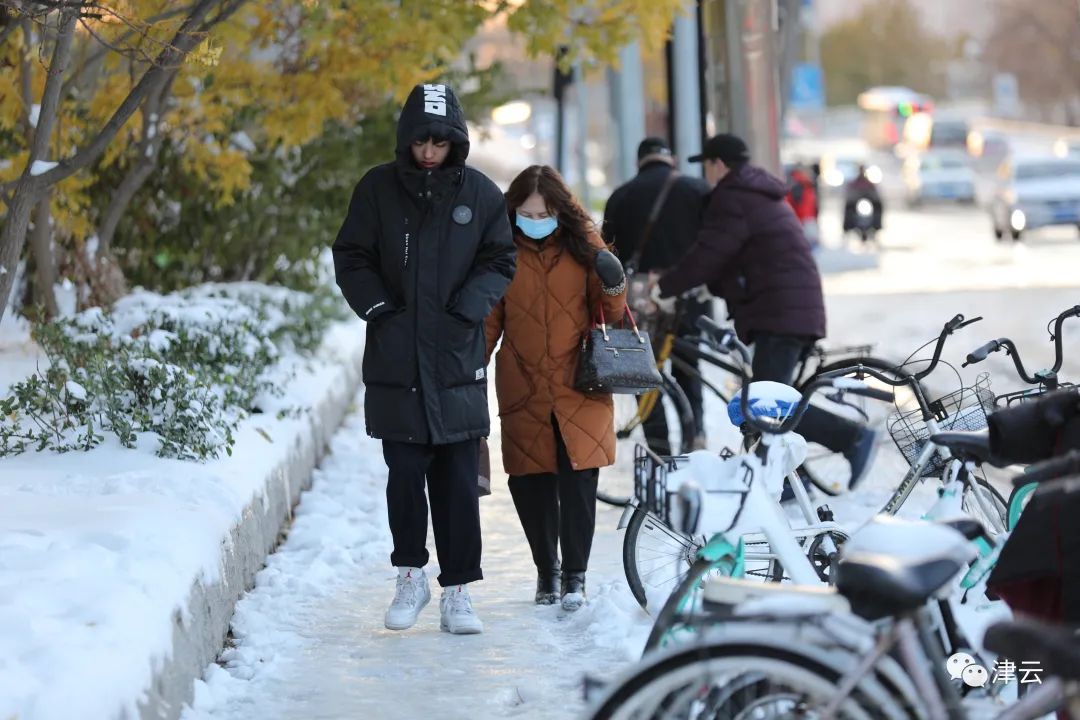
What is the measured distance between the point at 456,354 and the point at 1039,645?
11.0ft

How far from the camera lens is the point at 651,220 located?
9.66m

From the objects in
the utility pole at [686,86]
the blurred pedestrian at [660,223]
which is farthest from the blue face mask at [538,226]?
the utility pole at [686,86]

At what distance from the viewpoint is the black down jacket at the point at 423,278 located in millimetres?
6258

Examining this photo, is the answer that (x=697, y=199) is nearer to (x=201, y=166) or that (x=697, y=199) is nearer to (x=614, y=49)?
(x=614, y=49)

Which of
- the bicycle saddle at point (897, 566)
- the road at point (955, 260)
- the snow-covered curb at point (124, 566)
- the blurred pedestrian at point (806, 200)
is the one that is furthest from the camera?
the blurred pedestrian at point (806, 200)

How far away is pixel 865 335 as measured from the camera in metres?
17.6

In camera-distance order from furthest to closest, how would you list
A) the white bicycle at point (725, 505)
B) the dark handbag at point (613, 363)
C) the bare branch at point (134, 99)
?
1. the bare branch at point (134, 99)
2. the dark handbag at point (613, 363)
3. the white bicycle at point (725, 505)

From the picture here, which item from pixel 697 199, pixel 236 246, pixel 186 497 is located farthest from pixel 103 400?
pixel 236 246

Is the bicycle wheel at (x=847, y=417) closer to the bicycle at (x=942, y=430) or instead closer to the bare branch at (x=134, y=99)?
the bicycle at (x=942, y=430)

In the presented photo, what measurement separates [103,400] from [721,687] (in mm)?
4742

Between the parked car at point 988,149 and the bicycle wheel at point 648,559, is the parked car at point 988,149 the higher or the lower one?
the higher one

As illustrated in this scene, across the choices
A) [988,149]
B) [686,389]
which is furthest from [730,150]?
Answer: [988,149]

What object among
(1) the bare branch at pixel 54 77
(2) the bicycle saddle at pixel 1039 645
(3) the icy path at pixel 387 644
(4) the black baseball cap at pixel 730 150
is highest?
(1) the bare branch at pixel 54 77

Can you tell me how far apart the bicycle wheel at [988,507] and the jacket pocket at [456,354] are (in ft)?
5.80
